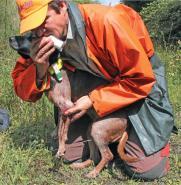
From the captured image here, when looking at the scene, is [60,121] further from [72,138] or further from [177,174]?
[177,174]

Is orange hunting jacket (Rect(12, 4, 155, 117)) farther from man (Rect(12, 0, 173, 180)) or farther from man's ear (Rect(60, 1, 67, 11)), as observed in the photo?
man's ear (Rect(60, 1, 67, 11))

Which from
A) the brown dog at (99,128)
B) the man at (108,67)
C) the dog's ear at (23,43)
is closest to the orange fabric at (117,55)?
the man at (108,67)

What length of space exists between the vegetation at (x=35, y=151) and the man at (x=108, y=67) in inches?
11.9

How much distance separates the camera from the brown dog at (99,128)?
4301 millimetres

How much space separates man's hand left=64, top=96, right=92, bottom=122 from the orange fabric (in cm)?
5

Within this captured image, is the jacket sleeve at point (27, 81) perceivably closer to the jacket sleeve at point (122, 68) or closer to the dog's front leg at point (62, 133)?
the dog's front leg at point (62, 133)

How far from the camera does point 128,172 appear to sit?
4.49 metres

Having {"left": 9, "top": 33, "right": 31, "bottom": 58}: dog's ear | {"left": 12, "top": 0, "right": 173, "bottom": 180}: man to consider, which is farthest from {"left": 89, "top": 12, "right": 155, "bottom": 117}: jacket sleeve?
{"left": 9, "top": 33, "right": 31, "bottom": 58}: dog's ear

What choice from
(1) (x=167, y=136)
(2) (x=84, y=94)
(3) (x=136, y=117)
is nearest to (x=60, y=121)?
(2) (x=84, y=94)

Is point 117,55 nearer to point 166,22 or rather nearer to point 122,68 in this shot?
point 122,68

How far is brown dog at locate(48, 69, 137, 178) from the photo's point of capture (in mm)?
4301

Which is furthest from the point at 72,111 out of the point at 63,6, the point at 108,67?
the point at 63,6

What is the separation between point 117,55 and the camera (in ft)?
13.4

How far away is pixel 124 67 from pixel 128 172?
38.2 inches
